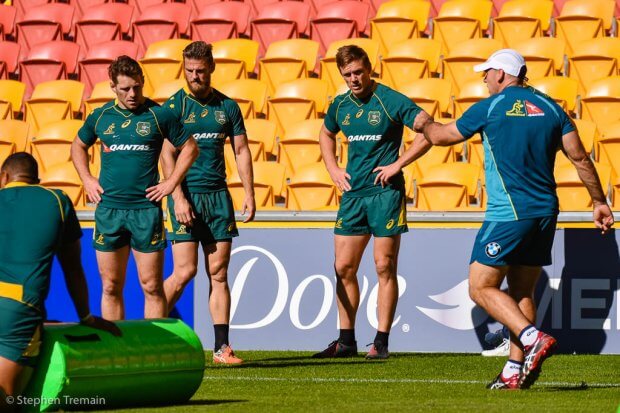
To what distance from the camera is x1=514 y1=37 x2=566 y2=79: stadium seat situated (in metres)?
14.7

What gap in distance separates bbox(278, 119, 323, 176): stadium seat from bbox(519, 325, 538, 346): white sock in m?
6.94

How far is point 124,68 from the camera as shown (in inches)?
337

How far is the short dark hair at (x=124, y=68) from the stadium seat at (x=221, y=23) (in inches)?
330

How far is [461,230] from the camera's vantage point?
10555 mm

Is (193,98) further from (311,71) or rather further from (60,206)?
(311,71)

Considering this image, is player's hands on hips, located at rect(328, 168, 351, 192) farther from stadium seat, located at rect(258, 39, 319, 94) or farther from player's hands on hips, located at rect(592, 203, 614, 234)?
stadium seat, located at rect(258, 39, 319, 94)

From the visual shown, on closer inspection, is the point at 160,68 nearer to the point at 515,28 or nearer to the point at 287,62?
the point at 287,62

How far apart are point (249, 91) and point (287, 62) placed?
2.95 ft

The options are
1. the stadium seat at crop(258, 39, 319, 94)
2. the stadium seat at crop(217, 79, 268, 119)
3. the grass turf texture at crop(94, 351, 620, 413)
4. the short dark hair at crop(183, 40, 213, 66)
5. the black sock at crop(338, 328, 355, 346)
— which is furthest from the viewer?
the stadium seat at crop(258, 39, 319, 94)

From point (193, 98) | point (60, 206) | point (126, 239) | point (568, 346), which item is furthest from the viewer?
point (568, 346)

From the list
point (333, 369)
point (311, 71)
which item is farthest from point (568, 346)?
point (311, 71)

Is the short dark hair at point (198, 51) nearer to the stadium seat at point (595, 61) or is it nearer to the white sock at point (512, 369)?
the white sock at point (512, 369)

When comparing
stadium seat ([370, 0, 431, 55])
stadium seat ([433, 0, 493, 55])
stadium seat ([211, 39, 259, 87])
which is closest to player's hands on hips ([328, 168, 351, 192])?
stadium seat ([211, 39, 259, 87])

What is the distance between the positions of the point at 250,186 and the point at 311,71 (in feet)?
22.1
